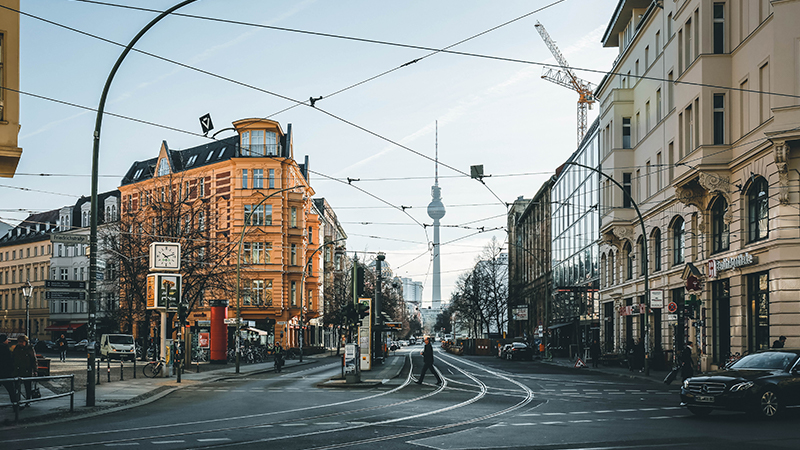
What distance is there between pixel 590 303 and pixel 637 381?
25736 millimetres

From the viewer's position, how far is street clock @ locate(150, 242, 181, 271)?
31.2 m

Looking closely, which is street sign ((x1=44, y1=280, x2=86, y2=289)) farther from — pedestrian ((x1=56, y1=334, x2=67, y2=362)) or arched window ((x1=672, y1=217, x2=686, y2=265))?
pedestrian ((x1=56, y1=334, x2=67, y2=362))

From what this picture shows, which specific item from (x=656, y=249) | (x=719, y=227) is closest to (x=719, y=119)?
(x=719, y=227)

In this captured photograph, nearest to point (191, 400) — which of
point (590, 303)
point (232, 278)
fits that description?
point (232, 278)

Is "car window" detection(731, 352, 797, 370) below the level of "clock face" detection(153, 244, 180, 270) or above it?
below

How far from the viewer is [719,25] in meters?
33.0

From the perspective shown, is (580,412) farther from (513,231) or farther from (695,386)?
(513,231)

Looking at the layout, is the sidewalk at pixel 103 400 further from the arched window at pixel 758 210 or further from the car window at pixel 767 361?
the arched window at pixel 758 210

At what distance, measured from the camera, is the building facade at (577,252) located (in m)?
57.4

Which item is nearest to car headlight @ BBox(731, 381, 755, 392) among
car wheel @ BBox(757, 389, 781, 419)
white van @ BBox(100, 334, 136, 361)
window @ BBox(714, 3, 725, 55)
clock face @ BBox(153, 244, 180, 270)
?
car wheel @ BBox(757, 389, 781, 419)

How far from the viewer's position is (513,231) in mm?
117312

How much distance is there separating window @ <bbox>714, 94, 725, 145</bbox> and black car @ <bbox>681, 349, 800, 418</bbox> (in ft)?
55.9

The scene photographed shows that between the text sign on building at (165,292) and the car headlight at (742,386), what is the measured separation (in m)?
20.4

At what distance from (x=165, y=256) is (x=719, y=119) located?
74.1ft
